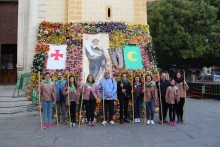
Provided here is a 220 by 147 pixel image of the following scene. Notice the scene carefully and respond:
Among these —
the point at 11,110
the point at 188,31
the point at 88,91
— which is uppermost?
the point at 188,31

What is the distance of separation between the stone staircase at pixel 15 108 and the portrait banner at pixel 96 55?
108 inches

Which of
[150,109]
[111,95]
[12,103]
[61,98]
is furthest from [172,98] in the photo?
[12,103]

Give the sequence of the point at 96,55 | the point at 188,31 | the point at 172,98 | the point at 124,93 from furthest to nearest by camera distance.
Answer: the point at 188,31, the point at 96,55, the point at 124,93, the point at 172,98

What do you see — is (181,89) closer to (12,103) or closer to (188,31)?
(12,103)

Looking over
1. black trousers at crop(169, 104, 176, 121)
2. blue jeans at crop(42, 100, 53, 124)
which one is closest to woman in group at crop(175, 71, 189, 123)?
black trousers at crop(169, 104, 176, 121)

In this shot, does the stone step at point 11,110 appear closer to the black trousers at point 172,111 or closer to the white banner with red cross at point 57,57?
the white banner with red cross at point 57,57

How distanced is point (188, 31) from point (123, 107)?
57.9 feet

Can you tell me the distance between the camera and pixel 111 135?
9.02 metres

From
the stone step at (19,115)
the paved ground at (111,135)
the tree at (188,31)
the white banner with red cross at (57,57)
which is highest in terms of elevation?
the tree at (188,31)

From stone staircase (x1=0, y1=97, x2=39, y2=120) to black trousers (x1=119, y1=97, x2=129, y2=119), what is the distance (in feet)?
11.8

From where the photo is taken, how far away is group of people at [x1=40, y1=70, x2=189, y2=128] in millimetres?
10383

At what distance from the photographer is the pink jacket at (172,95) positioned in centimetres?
1072

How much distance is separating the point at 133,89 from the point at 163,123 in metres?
1.63

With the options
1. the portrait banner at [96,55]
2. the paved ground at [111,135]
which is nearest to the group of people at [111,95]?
the paved ground at [111,135]
